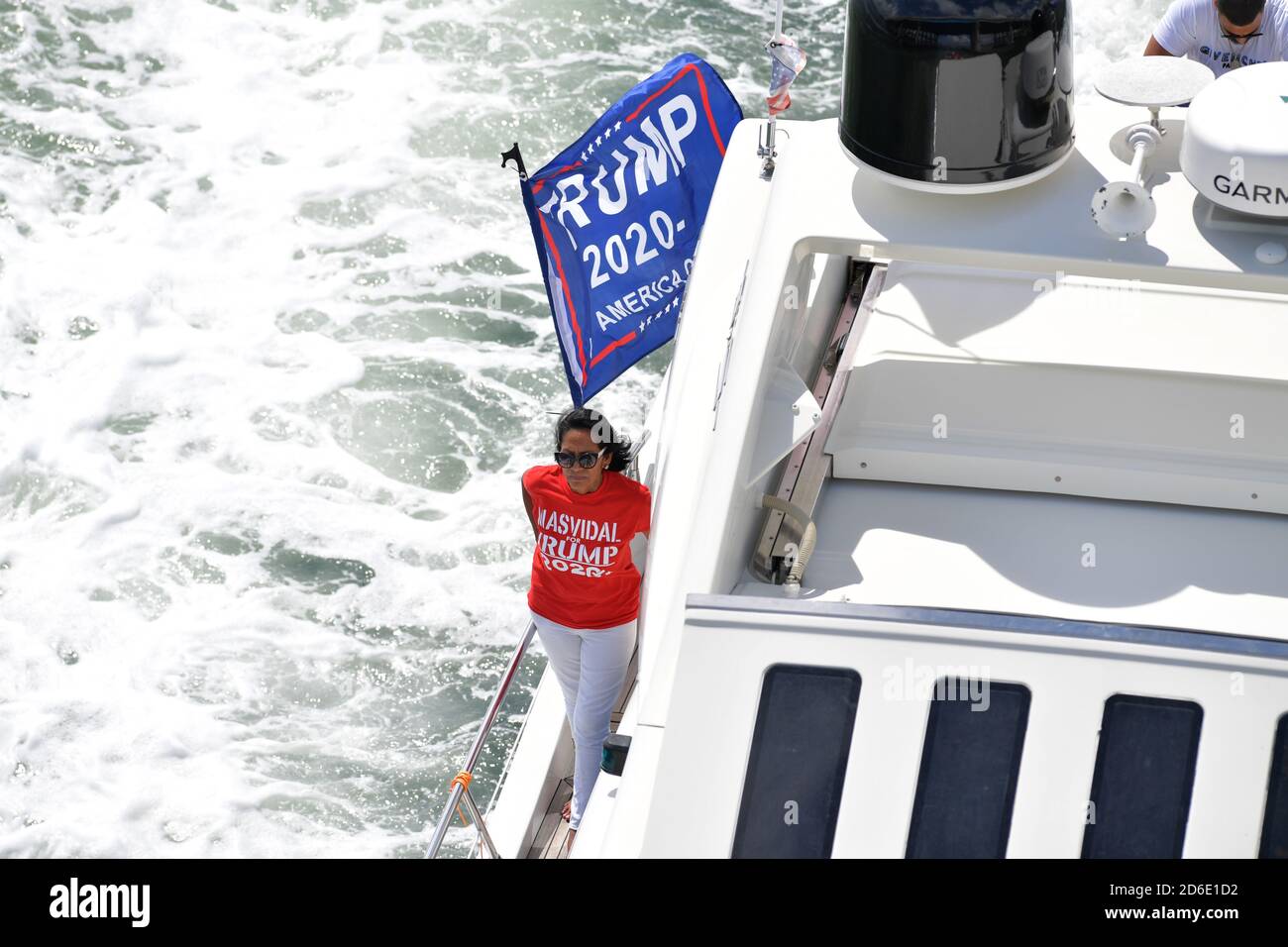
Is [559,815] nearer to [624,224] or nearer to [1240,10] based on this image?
[624,224]

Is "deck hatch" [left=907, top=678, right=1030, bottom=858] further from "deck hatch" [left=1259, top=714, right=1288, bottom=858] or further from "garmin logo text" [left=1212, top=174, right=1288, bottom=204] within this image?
"garmin logo text" [left=1212, top=174, right=1288, bottom=204]

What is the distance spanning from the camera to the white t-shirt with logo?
5109mm

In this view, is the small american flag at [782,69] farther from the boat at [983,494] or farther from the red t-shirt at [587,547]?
the red t-shirt at [587,547]

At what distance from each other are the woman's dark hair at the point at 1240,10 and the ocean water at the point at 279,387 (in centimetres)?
360

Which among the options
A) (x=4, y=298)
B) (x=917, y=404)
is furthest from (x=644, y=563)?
(x=4, y=298)

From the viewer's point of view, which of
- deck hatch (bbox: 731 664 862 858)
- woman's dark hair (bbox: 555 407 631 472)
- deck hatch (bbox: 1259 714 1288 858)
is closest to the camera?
deck hatch (bbox: 1259 714 1288 858)

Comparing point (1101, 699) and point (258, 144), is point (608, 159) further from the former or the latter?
point (258, 144)

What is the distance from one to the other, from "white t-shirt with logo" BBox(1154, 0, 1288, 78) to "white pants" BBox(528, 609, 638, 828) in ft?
9.86

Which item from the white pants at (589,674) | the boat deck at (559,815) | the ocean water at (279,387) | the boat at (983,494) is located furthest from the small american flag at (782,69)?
the ocean water at (279,387)

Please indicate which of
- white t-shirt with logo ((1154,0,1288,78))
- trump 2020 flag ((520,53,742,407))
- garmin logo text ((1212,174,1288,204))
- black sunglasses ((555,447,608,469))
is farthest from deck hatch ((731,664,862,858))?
white t-shirt with logo ((1154,0,1288,78))

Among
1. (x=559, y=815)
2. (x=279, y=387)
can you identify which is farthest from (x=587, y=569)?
(x=279, y=387)

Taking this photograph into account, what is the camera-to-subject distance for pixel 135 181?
969 cm

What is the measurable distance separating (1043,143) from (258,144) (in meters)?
7.74
